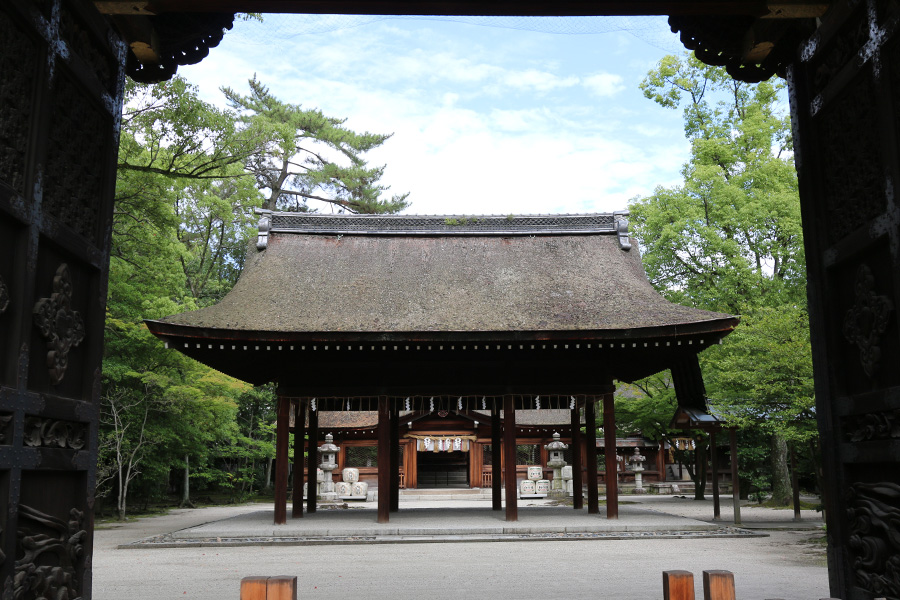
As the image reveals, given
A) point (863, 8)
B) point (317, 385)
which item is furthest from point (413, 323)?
point (863, 8)

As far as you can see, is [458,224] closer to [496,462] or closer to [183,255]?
[496,462]

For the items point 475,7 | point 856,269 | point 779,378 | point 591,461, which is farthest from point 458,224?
point 856,269

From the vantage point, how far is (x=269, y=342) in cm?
1215

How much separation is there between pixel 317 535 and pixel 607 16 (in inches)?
407

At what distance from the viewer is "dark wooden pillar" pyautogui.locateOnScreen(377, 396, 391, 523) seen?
1350 centimetres

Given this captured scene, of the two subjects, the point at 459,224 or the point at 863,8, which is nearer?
the point at 863,8

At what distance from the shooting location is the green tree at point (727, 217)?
17.6 m

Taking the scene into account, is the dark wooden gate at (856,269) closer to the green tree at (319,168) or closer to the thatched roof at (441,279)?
the thatched roof at (441,279)

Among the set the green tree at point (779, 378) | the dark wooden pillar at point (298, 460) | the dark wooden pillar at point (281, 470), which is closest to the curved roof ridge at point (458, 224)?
the dark wooden pillar at point (298, 460)

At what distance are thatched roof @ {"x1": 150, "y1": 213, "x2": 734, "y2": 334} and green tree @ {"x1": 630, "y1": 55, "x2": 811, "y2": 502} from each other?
2.74 m

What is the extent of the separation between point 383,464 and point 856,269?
35.5 ft

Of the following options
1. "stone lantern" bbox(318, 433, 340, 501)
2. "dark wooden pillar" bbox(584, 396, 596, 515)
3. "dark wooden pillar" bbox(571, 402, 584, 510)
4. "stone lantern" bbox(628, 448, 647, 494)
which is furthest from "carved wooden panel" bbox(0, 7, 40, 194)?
"stone lantern" bbox(628, 448, 647, 494)

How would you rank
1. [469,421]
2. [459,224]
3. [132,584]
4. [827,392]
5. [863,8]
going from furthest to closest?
[469,421] → [459,224] → [132,584] → [827,392] → [863,8]

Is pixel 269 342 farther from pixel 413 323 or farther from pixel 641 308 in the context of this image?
pixel 641 308
